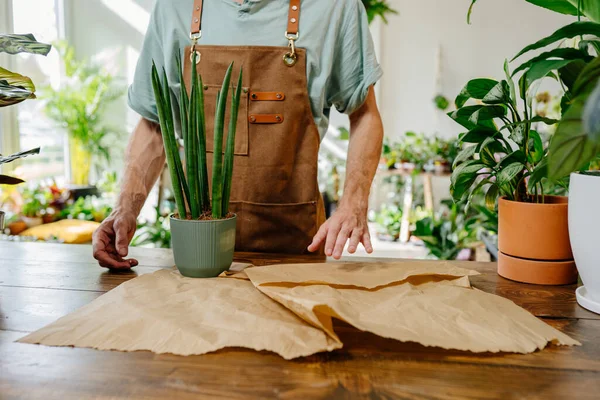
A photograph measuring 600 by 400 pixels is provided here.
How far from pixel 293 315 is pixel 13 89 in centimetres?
69

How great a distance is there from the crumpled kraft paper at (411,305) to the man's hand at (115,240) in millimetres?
360

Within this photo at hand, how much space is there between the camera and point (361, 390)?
65 cm

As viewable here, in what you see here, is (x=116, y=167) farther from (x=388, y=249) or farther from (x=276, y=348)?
(x=276, y=348)

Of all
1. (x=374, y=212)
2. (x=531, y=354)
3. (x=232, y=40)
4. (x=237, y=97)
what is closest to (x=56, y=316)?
(x=237, y=97)

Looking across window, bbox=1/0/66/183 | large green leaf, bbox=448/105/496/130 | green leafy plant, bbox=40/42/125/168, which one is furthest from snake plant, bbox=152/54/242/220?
green leafy plant, bbox=40/42/125/168

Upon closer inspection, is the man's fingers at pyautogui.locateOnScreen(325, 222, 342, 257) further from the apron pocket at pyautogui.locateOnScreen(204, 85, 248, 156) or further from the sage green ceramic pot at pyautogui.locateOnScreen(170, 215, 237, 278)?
the apron pocket at pyautogui.locateOnScreen(204, 85, 248, 156)

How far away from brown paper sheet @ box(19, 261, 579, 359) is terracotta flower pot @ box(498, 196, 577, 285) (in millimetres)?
203

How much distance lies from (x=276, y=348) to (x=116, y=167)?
6.18 metres

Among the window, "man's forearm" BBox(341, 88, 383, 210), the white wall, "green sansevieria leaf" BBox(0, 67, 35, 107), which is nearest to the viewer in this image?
"green sansevieria leaf" BBox(0, 67, 35, 107)

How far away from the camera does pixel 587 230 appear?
91 centimetres

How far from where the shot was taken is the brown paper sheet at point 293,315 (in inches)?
29.6

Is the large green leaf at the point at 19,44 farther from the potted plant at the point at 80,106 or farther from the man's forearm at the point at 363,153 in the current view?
the potted plant at the point at 80,106

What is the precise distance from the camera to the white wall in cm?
637

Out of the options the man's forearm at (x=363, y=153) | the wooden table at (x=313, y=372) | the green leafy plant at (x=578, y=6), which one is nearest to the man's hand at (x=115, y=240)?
the wooden table at (x=313, y=372)
